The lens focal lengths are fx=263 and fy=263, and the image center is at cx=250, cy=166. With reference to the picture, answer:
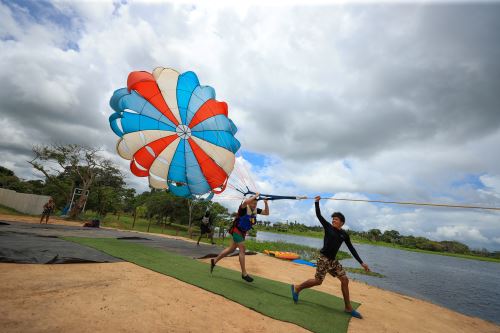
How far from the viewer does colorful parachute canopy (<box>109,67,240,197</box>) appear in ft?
29.3

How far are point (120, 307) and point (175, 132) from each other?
21.4 feet

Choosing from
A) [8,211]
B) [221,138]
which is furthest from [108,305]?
[8,211]

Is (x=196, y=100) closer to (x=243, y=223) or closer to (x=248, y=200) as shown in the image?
(x=248, y=200)

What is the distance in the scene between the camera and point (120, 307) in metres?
3.59

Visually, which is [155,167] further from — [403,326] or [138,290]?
[403,326]

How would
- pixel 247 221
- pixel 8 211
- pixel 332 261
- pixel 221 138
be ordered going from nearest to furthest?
pixel 332 261 < pixel 247 221 < pixel 221 138 < pixel 8 211

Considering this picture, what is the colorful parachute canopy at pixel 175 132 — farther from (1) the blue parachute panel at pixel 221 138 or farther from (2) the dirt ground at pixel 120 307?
(2) the dirt ground at pixel 120 307

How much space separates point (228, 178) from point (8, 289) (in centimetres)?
628

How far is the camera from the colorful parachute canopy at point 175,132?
894cm

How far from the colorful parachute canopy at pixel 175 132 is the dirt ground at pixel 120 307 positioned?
13.5ft

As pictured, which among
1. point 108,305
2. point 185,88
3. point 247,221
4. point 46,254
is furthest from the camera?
point 185,88

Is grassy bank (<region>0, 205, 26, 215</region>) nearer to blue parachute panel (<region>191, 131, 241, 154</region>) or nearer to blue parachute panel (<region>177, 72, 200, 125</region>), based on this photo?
blue parachute panel (<region>177, 72, 200, 125</region>)

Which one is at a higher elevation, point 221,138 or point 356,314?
point 221,138

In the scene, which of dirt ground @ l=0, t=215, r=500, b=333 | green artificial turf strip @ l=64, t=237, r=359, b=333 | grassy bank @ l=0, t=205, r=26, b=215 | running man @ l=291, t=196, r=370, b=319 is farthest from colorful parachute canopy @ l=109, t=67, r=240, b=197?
grassy bank @ l=0, t=205, r=26, b=215
